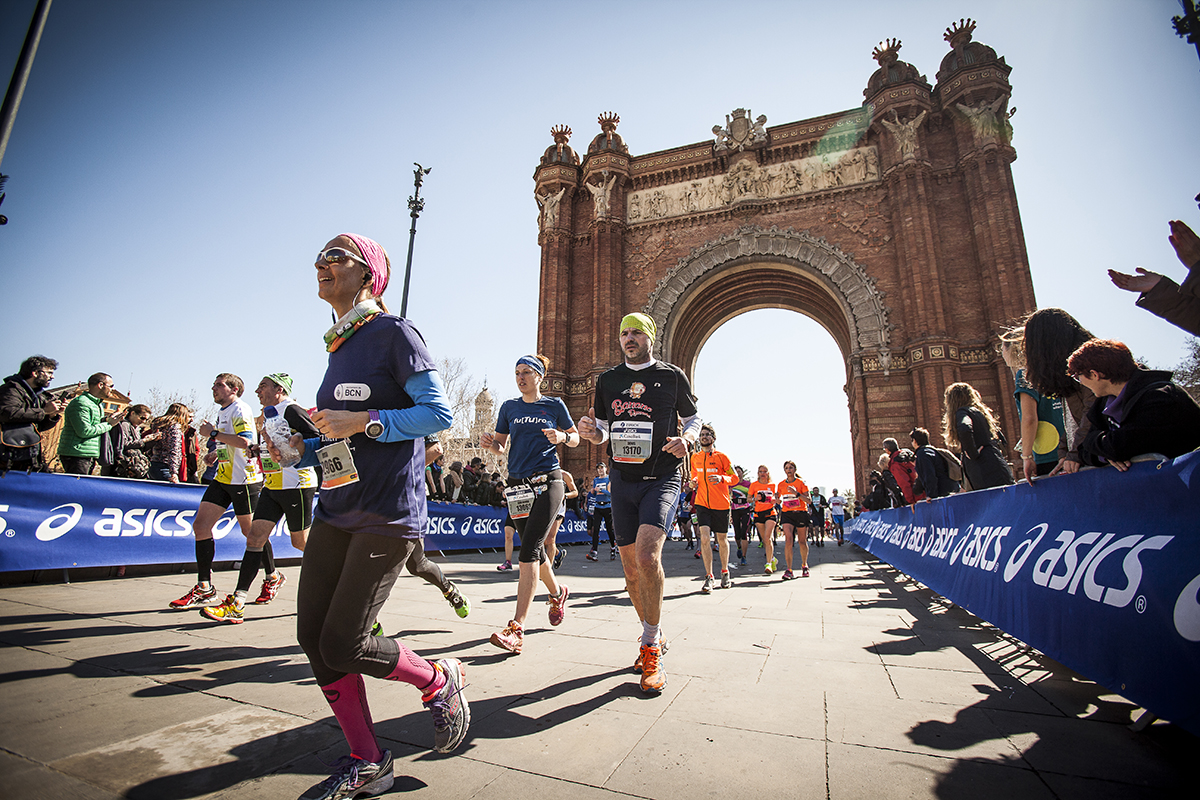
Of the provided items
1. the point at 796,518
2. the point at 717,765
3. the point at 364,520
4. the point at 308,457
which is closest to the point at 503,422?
the point at 308,457

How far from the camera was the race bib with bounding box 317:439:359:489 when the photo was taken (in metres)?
1.90

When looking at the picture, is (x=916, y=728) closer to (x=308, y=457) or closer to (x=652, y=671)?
(x=652, y=671)

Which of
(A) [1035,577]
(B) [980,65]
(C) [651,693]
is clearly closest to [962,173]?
(B) [980,65]

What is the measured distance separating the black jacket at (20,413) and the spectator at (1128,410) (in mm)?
9146

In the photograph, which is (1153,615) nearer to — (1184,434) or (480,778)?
(1184,434)

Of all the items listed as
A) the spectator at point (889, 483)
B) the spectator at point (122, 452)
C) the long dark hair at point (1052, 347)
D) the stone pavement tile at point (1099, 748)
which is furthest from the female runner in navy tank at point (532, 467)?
the spectator at point (889, 483)

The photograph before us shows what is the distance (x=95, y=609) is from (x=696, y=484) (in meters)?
6.80

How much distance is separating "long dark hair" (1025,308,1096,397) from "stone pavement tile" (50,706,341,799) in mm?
4707

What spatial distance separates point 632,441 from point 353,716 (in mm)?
2088

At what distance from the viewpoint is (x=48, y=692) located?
8.45 ft

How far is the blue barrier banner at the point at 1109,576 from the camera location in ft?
6.88

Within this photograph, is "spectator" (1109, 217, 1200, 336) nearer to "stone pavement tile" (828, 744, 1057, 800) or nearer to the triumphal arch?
"stone pavement tile" (828, 744, 1057, 800)

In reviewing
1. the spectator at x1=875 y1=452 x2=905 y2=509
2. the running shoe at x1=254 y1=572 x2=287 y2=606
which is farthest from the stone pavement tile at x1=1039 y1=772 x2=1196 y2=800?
the spectator at x1=875 y1=452 x2=905 y2=509

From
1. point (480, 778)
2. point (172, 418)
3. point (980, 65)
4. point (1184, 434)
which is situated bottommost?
point (480, 778)
